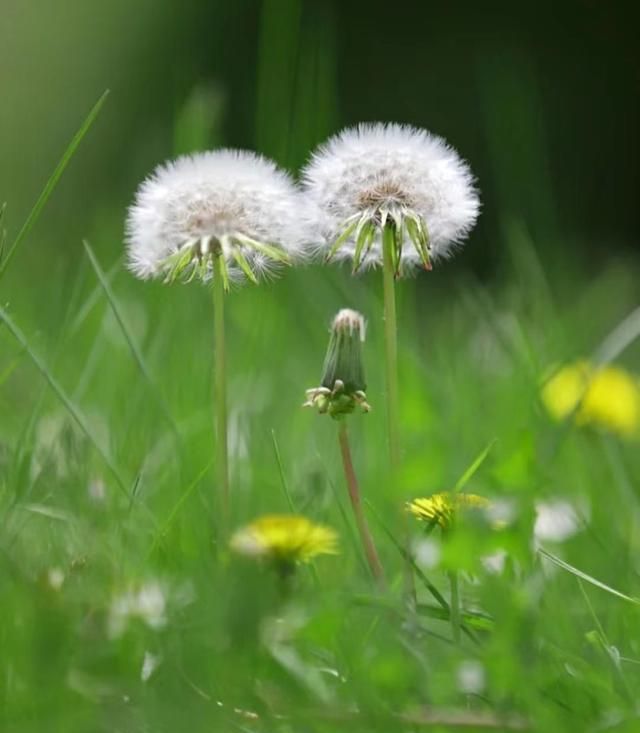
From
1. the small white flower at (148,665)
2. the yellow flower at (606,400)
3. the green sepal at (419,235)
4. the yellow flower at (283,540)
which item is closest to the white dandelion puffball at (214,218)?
the green sepal at (419,235)

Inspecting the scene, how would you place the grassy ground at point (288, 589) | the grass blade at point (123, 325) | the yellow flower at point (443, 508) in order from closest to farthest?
the grassy ground at point (288, 589), the yellow flower at point (443, 508), the grass blade at point (123, 325)

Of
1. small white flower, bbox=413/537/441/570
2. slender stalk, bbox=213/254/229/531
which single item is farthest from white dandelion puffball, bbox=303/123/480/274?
small white flower, bbox=413/537/441/570

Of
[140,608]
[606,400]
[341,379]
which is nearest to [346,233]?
[341,379]

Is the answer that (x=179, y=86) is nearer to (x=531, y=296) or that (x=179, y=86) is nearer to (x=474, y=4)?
(x=531, y=296)

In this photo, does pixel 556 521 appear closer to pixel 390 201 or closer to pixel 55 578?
pixel 390 201

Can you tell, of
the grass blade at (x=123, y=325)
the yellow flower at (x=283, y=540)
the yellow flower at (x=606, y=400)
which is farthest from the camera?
the yellow flower at (x=606, y=400)

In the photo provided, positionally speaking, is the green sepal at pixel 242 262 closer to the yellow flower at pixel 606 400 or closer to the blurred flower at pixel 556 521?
the blurred flower at pixel 556 521

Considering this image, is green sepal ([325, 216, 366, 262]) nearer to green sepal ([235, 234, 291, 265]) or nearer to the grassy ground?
green sepal ([235, 234, 291, 265])
